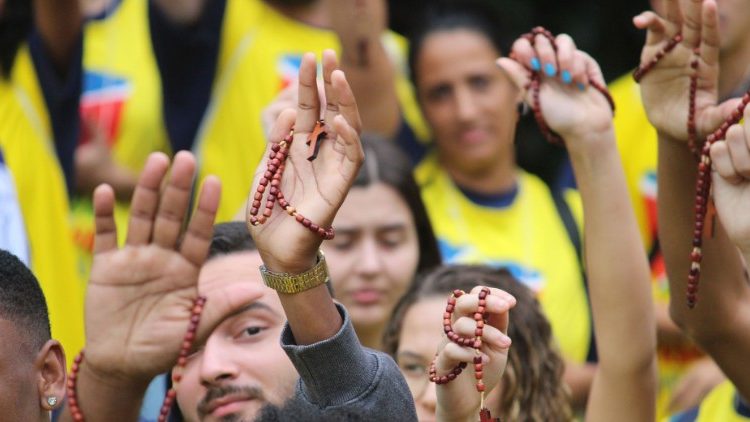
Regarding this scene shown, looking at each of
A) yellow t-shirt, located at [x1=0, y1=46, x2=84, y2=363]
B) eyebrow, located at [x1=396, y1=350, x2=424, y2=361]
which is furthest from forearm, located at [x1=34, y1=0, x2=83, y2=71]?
eyebrow, located at [x1=396, y1=350, x2=424, y2=361]

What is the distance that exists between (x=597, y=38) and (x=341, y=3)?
7.52 ft

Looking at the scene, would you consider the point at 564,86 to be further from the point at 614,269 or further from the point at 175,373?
the point at 175,373

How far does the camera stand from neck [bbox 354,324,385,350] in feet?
13.2

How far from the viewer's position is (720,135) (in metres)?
2.81

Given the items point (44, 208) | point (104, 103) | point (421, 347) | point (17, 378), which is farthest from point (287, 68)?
point (17, 378)

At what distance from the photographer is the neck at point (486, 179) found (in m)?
4.95

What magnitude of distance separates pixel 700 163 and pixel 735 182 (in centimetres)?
30

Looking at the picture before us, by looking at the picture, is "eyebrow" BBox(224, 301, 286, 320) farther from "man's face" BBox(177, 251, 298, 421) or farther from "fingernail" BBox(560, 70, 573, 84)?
"fingernail" BBox(560, 70, 573, 84)

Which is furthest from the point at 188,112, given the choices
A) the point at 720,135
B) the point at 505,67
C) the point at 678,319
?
the point at 720,135

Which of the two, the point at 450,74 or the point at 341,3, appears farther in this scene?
the point at 450,74

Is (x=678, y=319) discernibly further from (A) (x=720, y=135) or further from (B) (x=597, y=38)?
(B) (x=597, y=38)

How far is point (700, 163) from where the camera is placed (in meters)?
2.91

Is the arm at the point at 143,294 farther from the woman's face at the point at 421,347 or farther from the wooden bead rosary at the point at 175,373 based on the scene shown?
the woman's face at the point at 421,347

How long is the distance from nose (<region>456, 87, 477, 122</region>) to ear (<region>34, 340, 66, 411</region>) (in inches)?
93.3
